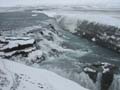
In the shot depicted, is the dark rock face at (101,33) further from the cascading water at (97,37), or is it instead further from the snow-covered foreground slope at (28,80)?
the snow-covered foreground slope at (28,80)

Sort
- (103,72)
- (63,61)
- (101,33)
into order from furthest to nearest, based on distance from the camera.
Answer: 1. (101,33)
2. (63,61)
3. (103,72)

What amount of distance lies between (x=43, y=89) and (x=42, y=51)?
7.85m

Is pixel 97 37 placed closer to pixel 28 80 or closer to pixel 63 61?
pixel 63 61

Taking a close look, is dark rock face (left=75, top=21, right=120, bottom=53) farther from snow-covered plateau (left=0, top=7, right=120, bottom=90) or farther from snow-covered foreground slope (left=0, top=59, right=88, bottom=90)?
snow-covered foreground slope (left=0, top=59, right=88, bottom=90)

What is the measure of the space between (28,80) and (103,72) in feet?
18.6

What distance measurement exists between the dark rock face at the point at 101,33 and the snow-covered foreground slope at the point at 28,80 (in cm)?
971

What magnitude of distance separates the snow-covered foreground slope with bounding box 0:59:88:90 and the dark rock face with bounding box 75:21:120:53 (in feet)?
31.8

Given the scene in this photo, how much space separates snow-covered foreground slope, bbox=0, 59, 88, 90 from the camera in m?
9.90

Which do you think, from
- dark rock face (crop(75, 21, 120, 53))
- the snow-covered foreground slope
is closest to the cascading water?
dark rock face (crop(75, 21, 120, 53))

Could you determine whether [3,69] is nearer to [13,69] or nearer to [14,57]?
[13,69]

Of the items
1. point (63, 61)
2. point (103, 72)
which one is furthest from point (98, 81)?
point (63, 61)

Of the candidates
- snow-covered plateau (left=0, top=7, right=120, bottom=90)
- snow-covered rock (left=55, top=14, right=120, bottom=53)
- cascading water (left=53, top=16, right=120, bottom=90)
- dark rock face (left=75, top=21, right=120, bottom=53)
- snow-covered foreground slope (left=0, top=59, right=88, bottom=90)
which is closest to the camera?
snow-covered foreground slope (left=0, top=59, right=88, bottom=90)

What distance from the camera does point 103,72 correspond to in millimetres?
13484

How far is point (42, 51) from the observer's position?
57.3 feet
